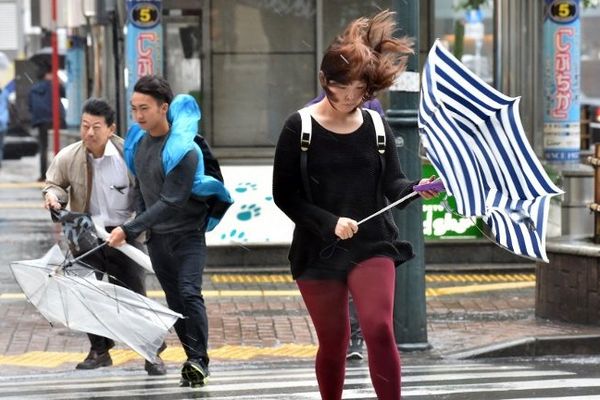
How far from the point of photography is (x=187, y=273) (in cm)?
847

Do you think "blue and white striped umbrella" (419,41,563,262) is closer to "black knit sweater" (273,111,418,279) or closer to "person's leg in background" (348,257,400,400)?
"black knit sweater" (273,111,418,279)

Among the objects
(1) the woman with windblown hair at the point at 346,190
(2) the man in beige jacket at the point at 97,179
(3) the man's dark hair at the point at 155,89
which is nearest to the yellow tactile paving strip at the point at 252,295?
(2) the man in beige jacket at the point at 97,179

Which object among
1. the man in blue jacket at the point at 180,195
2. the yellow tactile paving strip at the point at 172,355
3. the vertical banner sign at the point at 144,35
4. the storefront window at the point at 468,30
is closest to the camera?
the man in blue jacket at the point at 180,195

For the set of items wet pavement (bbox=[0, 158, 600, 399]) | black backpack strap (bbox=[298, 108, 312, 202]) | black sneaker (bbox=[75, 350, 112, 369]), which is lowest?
wet pavement (bbox=[0, 158, 600, 399])

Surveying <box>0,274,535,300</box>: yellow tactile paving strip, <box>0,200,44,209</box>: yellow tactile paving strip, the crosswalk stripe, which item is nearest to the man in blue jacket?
the crosswalk stripe

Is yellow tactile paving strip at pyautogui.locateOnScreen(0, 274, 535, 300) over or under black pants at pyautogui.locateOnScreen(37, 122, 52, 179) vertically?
under

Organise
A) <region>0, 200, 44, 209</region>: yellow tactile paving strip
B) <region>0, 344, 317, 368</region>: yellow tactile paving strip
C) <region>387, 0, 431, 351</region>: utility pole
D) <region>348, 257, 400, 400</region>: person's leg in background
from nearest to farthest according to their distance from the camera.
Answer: <region>348, 257, 400, 400</region>: person's leg in background, <region>0, 344, 317, 368</region>: yellow tactile paving strip, <region>387, 0, 431, 351</region>: utility pole, <region>0, 200, 44, 209</region>: yellow tactile paving strip

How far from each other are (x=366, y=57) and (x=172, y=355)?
4.26 m

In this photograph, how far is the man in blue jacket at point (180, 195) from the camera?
8320 millimetres

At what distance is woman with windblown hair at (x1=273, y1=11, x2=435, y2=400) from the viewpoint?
252 inches

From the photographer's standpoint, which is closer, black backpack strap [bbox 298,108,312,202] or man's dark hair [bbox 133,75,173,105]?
black backpack strap [bbox 298,108,312,202]

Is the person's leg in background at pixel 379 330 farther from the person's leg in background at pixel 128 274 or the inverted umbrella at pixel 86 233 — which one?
the person's leg in background at pixel 128 274

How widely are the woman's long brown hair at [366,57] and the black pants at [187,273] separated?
7.47 ft

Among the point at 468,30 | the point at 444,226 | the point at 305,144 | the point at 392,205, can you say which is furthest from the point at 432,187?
the point at 468,30
